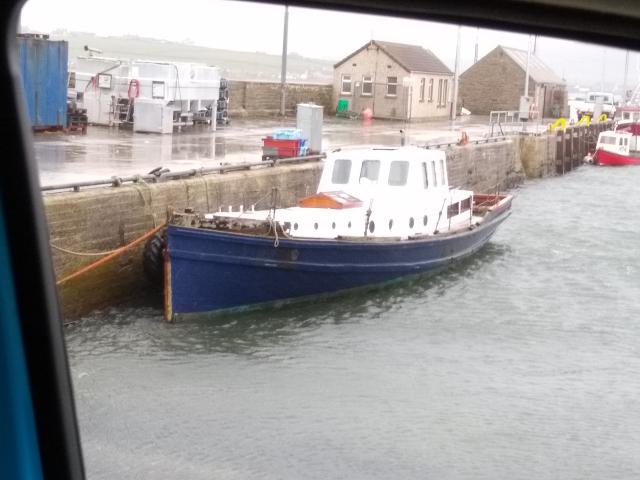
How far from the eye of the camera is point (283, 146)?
15641 millimetres

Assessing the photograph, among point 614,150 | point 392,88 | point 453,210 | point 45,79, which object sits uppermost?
point 392,88

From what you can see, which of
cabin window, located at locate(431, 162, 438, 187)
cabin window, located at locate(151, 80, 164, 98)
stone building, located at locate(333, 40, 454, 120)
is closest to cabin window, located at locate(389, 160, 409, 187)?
cabin window, located at locate(431, 162, 438, 187)

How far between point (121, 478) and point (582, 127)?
31.0 meters

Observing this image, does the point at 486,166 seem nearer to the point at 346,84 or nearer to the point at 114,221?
the point at 346,84

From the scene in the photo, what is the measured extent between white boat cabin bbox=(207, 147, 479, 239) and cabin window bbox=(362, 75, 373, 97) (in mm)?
16957

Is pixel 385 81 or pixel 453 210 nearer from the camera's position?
pixel 453 210

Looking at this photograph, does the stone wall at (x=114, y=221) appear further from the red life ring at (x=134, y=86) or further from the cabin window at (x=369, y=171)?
the red life ring at (x=134, y=86)

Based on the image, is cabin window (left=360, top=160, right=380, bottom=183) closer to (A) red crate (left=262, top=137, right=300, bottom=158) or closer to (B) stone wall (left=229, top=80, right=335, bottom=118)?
(A) red crate (left=262, top=137, right=300, bottom=158)

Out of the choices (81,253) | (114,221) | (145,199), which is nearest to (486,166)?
(145,199)

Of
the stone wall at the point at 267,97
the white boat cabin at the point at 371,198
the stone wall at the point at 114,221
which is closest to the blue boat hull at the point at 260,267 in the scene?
the white boat cabin at the point at 371,198

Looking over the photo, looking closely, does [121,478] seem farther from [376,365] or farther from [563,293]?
[563,293]

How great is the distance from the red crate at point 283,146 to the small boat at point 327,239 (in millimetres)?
2221

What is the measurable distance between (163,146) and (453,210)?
4.94m

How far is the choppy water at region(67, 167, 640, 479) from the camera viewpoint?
322 inches
